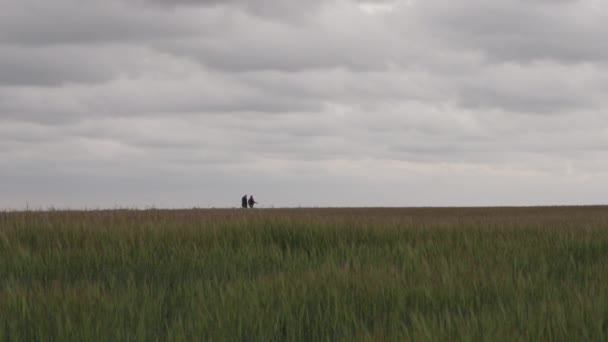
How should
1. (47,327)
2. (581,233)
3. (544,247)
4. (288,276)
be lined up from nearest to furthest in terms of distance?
(47,327) → (288,276) → (544,247) → (581,233)

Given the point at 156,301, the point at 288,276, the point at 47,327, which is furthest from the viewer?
the point at 288,276

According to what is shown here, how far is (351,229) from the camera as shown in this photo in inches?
362

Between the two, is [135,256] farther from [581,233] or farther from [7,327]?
[581,233]

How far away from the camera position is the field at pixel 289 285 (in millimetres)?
4016

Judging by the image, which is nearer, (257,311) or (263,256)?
(257,311)

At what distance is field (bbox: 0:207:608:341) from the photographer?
13.2 ft

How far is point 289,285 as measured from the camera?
5.12m

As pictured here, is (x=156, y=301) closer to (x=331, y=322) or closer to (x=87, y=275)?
(x=331, y=322)

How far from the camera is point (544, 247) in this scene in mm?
7656

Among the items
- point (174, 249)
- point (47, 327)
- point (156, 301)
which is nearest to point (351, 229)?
point (174, 249)

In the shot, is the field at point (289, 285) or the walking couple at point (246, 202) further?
the walking couple at point (246, 202)

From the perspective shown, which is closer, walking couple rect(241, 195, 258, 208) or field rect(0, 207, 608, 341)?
field rect(0, 207, 608, 341)

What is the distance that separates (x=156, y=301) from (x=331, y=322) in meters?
1.38

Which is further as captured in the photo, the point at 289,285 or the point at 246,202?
the point at 246,202
